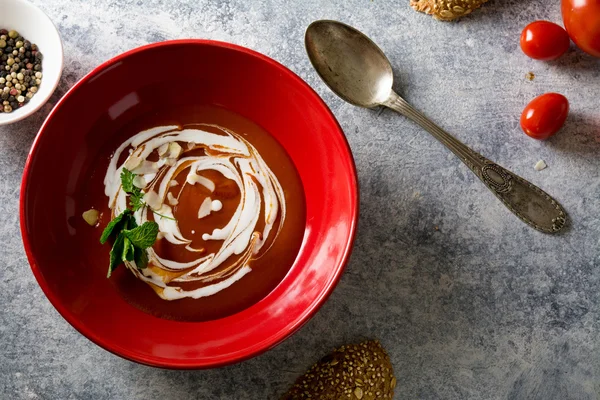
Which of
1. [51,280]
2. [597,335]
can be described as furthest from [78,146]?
[597,335]

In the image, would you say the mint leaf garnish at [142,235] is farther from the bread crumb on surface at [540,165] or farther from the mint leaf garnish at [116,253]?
the bread crumb on surface at [540,165]

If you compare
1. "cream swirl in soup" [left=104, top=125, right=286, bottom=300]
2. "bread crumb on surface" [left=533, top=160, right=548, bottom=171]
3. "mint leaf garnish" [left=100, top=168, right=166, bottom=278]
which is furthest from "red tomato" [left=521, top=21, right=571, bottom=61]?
"mint leaf garnish" [left=100, top=168, right=166, bottom=278]

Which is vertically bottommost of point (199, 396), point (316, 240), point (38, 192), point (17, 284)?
point (199, 396)

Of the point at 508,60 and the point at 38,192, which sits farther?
the point at 508,60

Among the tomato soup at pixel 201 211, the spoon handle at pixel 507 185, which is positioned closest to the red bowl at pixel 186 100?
the tomato soup at pixel 201 211

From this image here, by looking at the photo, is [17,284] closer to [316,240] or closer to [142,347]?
[142,347]

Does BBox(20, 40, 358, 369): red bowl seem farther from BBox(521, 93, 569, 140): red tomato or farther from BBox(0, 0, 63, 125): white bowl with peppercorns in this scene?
BBox(521, 93, 569, 140): red tomato

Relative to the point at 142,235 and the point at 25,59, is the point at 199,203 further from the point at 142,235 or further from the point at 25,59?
the point at 25,59
